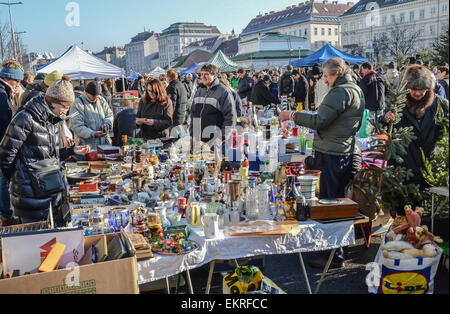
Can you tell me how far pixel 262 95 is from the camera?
10.2 m

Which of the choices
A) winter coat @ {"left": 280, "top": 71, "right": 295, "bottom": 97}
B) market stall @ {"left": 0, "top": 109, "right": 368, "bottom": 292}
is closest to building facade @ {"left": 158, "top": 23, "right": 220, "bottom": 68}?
winter coat @ {"left": 280, "top": 71, "right": 295, "bottom": 97}

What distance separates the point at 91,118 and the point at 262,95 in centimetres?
615

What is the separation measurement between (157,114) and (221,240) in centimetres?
287

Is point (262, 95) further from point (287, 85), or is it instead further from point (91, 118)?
point (91, 118)

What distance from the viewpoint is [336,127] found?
3297 millimetres

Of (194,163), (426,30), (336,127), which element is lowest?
(194,163)

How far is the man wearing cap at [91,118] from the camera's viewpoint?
460 cm

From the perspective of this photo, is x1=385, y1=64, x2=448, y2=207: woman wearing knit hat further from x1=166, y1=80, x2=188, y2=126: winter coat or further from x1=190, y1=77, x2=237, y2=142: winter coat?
x1=166, y1=80, x2=188, y2=126: winter coat

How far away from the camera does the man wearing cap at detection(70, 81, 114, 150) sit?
460 cm

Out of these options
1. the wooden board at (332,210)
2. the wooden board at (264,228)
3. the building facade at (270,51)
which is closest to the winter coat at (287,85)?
the wooden board at (332,210)

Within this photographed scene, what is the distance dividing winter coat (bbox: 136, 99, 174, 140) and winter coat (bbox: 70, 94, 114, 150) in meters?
0.42

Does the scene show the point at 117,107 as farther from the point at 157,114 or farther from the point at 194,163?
the point at 194,163

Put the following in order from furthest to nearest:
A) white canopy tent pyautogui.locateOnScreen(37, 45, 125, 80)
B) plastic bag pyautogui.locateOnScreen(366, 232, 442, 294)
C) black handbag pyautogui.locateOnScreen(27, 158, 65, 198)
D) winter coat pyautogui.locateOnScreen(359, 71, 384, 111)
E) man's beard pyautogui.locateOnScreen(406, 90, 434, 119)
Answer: white canopy tent pyautogui.locateOnScreen(37, 45, 125, 80) → winter coat pyautogui.locateOnScreen(359, 71, 384, 111) → man's beard pyautogui.locateOnScreen(406, 90, 434, 119) → black handbag pyautogui.locateOnScreen(27, 158, 65, 198) → plastic bag pyautogui.locateOnScreen(366, 232, 442, 294)
